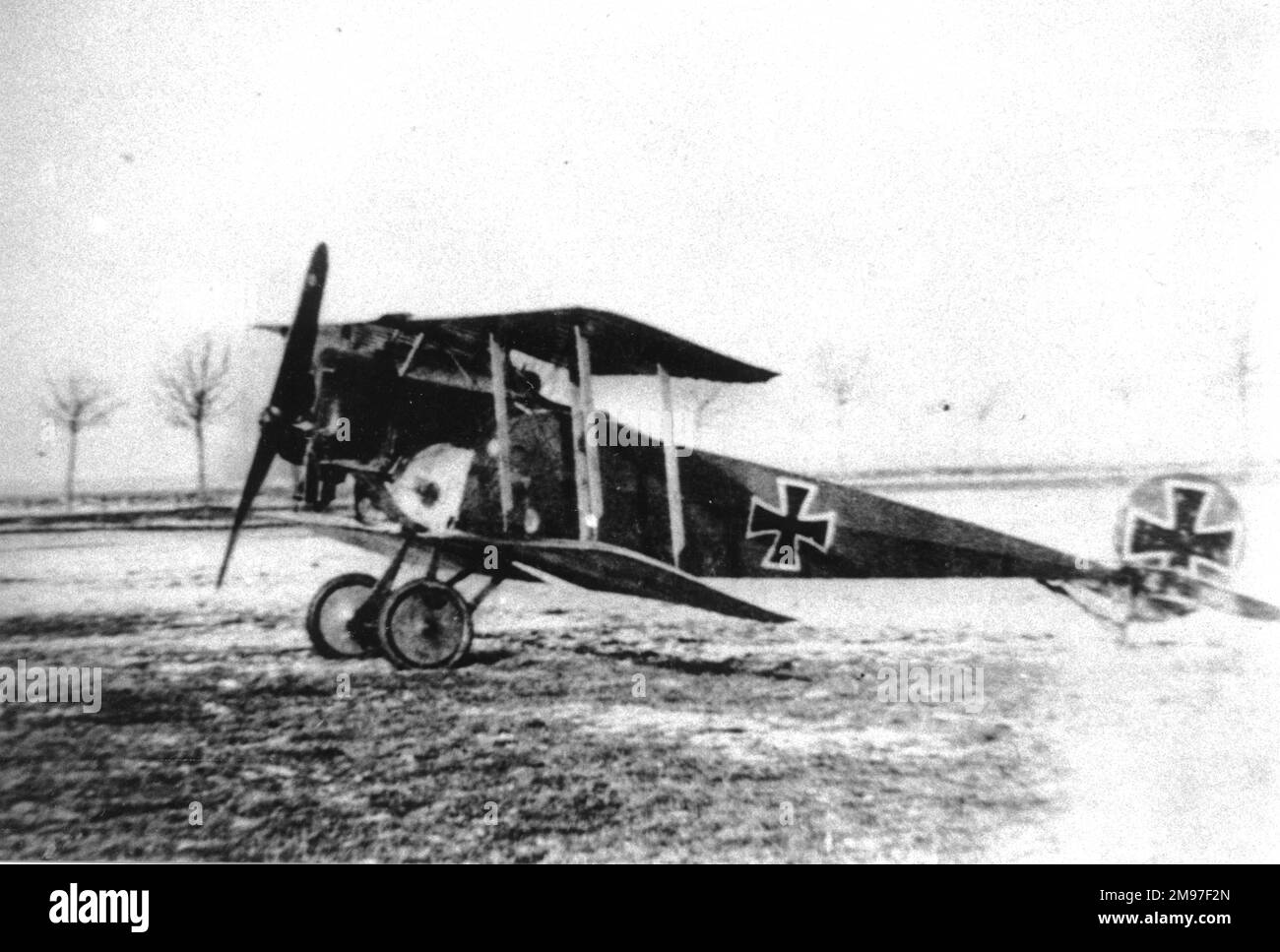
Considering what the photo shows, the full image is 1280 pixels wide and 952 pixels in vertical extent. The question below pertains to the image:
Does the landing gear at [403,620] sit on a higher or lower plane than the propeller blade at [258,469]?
lower

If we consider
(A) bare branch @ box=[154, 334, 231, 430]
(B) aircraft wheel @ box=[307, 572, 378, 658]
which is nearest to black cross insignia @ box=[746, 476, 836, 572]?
(B) aircraft wheel @ box=[307, 572, 378, 658]

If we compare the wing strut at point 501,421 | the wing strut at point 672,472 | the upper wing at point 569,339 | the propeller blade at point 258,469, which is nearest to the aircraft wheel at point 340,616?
the propeller blade at point 258,469

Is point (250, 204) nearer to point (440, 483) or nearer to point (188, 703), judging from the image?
point (440, 483)

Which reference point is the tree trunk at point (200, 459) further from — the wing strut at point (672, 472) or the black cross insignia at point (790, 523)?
the black cross insignia at point (790, 523)

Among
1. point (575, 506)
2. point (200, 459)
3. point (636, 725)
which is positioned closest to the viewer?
point (636, 725)

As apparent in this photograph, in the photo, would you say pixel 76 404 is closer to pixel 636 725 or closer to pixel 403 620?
pixel 403 620

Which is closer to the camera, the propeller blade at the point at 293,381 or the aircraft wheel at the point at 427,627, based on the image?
the propeller blade at the point at 293,381

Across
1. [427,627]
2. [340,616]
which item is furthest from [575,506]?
[340,616]
